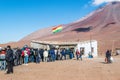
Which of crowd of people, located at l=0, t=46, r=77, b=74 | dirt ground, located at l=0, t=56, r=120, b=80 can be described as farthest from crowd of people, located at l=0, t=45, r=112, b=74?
dirt ground, located at l=0, t=56, r=120, b=80

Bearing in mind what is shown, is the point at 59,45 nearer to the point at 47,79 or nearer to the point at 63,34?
the point at 47,79

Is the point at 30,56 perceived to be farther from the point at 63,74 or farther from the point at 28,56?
the point at 63,74

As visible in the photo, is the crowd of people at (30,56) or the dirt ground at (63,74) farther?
the crowd of people at (30,56)

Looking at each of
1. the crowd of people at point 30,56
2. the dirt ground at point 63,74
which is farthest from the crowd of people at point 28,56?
the dirt ground at point 63,74

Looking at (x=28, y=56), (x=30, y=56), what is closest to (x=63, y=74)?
(x=28, y=56)

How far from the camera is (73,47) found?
1788 inches

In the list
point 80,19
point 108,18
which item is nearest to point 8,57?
point 108,18

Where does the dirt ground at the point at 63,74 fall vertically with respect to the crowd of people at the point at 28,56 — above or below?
below

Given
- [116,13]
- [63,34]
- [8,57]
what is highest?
[116,13]

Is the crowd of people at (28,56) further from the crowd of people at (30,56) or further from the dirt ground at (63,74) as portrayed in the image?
the dirt ground at (63,74)

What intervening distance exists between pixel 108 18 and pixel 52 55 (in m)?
119

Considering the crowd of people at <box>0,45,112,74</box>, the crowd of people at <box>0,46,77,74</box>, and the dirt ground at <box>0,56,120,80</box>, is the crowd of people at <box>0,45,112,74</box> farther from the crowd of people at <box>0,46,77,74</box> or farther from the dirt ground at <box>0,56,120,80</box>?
the dirt ground at <box>0,56,120,80</box>

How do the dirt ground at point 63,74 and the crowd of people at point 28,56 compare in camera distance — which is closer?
the dirt ground at point 63,74

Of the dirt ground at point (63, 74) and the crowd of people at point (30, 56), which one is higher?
the crowd of people at point (30, 56)
